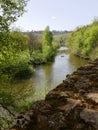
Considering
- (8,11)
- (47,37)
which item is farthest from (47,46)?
(8,11)

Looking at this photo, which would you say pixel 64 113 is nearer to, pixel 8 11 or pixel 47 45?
pixel 8 11

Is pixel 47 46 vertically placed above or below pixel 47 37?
below

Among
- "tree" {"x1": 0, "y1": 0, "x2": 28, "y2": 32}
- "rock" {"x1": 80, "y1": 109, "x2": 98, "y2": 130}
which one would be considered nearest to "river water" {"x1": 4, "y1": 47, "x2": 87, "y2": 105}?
"tree" {"x1": 0, "y1": 0, "x2": 28, "y2": 32}

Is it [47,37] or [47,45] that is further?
[47,37]

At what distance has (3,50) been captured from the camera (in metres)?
9.65

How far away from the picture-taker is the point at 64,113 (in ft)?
9.60

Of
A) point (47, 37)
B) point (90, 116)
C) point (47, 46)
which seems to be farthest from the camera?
point (47, 37)

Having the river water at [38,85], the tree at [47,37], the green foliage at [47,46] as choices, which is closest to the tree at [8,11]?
the river water at [38,85]

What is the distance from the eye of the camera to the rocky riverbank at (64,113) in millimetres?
2656

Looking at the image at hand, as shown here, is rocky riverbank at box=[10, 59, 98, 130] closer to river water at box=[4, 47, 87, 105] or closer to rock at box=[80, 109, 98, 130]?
rock at box=[80, 109, 98, 130]

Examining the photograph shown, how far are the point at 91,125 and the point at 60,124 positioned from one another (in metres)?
0.32

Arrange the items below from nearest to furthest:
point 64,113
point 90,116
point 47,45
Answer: point 90,116 → point 64,113 → point 47,45

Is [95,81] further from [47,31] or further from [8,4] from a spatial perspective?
[47,31]

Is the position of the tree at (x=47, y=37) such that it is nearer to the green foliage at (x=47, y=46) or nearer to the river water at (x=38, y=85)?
the green foliage at (x=47, y=46)
